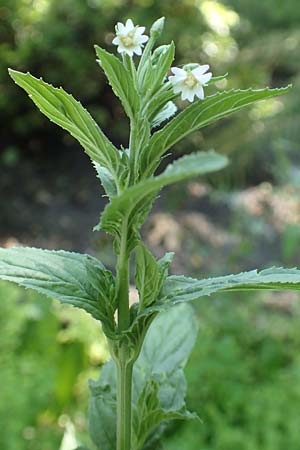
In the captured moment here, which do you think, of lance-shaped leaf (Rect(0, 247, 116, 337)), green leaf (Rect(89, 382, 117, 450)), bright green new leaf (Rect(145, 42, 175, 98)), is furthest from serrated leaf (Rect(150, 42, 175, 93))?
green leaf (Rect(89, 382, 117, 450))

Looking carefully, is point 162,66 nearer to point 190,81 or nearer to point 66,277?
point 190,81

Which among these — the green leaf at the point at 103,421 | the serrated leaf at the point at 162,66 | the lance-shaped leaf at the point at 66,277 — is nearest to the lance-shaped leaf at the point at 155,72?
the serrated leaf at the point at 162,66

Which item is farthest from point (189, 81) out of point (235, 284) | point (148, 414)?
point (148, 414)

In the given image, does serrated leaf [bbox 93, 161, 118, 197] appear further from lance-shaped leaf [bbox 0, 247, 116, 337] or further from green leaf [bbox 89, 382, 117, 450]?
green leaf [bbox 89, 382, 117, 450]

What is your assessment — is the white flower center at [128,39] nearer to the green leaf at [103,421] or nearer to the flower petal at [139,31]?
the flower petal at [139,31]

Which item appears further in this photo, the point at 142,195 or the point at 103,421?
the point at 103,421

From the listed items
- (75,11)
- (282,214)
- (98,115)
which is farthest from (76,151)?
(282,214)
